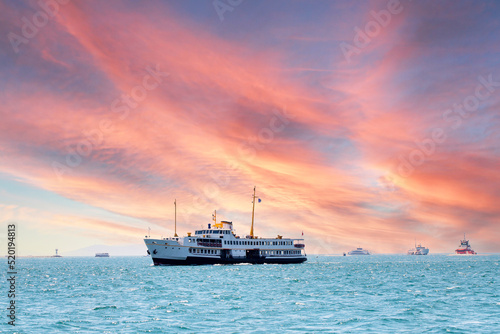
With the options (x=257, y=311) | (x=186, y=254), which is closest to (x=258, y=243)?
(x=186, y=254)

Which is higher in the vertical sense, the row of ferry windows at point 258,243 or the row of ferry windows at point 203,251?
the row of ferry windows at point 258,243

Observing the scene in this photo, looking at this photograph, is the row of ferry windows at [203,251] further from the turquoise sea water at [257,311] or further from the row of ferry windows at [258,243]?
the turquoise sea water at [257,311]

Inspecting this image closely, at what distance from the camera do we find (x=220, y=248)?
348ft

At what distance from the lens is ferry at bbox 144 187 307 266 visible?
330ft

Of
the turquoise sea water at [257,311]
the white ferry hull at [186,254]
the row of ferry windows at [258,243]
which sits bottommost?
the turquoise sea water at [257,311]

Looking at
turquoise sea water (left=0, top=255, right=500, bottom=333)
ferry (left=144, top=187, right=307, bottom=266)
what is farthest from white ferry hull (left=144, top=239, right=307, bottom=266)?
turquoise sea water (left=0, top=255, right=500, bottom=333)

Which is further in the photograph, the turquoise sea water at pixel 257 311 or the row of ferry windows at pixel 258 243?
the row of ferry windows at pixel 258 243

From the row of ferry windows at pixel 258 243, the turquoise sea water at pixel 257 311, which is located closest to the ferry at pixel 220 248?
the row of ferry windows at pixel 258 243

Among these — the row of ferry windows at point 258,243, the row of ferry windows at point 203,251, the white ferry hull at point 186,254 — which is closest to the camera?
the white ferry hull at point 186,254

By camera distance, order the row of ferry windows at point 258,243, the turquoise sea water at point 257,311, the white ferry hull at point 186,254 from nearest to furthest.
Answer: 1. the turquoise sea water at point 257,311
2. the white ferry hull at point 186,254
3. the row of ferry windows at point 258,243

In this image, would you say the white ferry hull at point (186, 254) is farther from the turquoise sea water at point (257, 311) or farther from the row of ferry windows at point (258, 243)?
the turquoise sea water at point (257, 311)

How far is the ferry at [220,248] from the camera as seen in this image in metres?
101

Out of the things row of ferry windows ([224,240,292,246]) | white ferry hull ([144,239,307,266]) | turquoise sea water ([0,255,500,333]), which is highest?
row of ferry windows ([224,240,292,246])

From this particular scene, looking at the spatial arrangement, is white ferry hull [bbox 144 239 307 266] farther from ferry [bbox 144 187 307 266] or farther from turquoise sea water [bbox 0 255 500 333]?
turquoise sea water [bbox 0 255 500 333]
